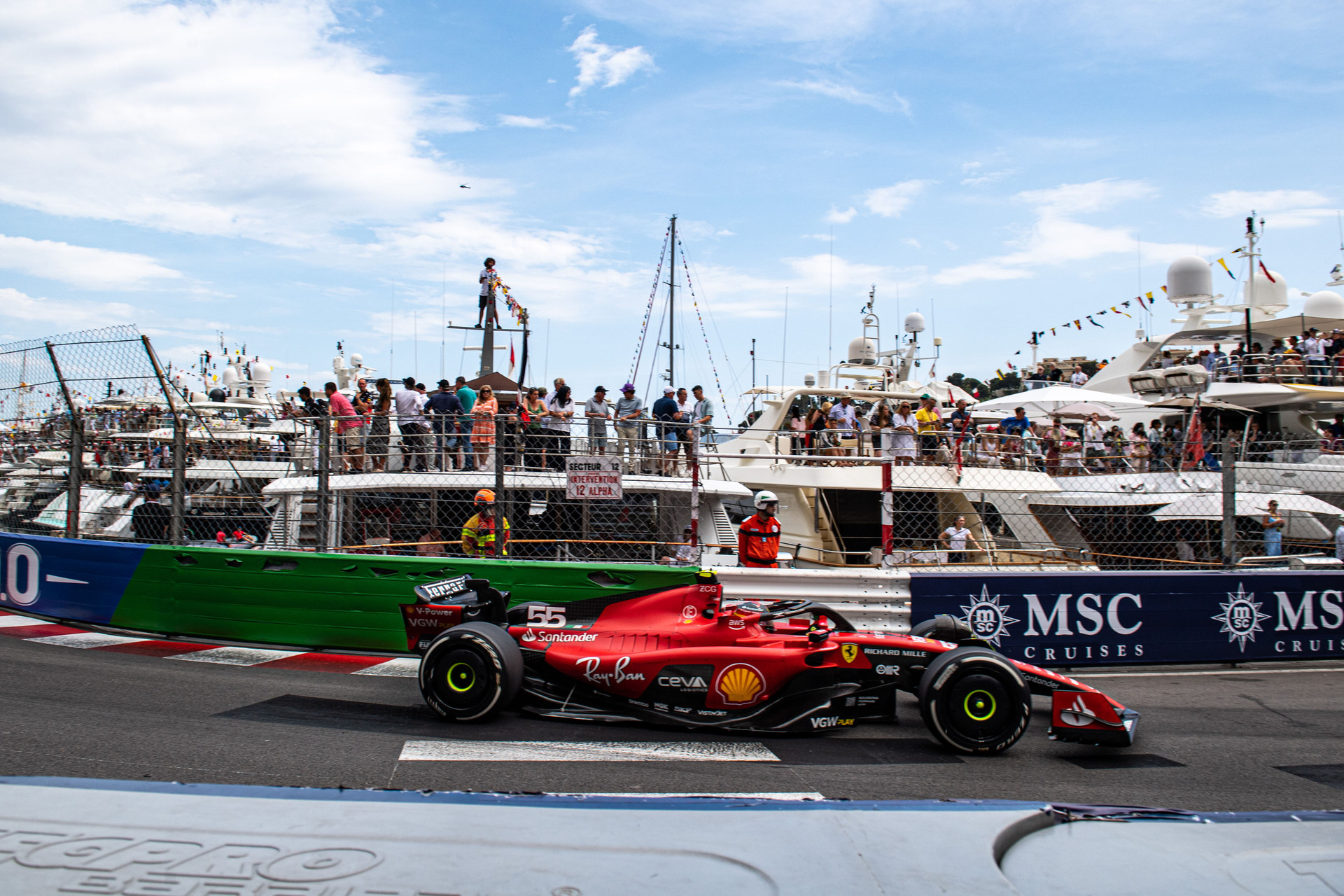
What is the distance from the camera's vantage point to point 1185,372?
16688 millimetres

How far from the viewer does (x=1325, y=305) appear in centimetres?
2091

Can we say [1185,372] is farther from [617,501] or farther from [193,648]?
[193,648]

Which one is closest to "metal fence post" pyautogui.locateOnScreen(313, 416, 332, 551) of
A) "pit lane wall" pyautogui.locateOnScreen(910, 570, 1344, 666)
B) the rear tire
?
Result: "pit lane wall" pyautogui.locateOnScreen(910, 570, 1344, 666)

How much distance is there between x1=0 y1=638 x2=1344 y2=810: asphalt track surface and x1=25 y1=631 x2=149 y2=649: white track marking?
74 cm

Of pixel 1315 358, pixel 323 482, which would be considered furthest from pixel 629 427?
pixel 1315 358

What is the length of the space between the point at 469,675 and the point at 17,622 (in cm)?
594

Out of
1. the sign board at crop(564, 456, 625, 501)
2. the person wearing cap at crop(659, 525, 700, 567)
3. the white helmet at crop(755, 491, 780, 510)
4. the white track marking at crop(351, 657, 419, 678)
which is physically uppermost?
the sign board at crop(564, 456, 625, 501)

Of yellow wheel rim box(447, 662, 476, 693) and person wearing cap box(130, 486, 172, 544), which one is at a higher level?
person wearing cap box(130, 486, 172, 544)

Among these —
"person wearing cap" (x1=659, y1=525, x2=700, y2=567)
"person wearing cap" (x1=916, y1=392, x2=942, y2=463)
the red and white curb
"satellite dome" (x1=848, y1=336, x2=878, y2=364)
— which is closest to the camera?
the red and white curb

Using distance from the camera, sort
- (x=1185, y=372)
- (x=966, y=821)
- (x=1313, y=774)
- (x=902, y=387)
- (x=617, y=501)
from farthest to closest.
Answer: (x=902, y=387) < (x=1185, y=372) < (x=617, y=501) < (x=1313, y=774) < (x=966, y=821)

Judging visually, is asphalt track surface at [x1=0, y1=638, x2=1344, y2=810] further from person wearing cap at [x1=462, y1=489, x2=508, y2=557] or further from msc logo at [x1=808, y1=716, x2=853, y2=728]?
person wearing cap at [x1=462, y1=489, x2=508, y2=557]

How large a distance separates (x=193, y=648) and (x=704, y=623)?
15.5 ft

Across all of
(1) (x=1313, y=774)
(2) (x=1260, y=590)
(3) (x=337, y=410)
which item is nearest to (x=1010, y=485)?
(2) (x=1260, y=590)

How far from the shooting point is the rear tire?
5.19 m
